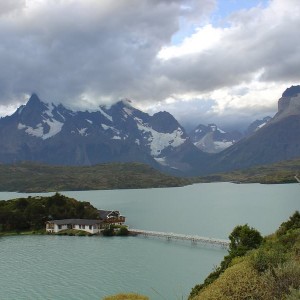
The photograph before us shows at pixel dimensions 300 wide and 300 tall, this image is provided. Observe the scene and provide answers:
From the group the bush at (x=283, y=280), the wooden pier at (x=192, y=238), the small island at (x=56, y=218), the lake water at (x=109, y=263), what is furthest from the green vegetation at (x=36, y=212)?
the bush at (x=283, y=280)

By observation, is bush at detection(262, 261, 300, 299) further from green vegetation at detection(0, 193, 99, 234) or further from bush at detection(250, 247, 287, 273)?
green vegetation at detection(0, 193, 99, 234)

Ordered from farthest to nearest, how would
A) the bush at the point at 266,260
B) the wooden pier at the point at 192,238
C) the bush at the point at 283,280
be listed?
the wooden pier at the point at 192,238 < the bush at the point at 266,260 < the bush at the point at 283,280

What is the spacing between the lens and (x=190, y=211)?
594ft

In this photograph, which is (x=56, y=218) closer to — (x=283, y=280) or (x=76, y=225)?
(x=76, y=225)

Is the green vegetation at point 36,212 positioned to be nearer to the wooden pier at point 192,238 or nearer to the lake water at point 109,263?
the lake water at point 109,263

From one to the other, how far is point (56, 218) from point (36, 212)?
718 centimetres

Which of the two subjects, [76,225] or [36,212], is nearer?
[76,225]

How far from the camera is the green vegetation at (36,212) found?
136125 mm

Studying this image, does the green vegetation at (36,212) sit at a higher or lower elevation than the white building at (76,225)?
higher

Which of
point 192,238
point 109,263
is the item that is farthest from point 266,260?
point 192,238

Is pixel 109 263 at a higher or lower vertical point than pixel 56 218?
lower

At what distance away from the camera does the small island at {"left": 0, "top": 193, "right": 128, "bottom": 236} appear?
127500mm

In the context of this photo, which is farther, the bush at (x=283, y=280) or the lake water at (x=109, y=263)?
the lake water at (x=109, y=263)

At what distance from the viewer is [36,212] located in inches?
5487
